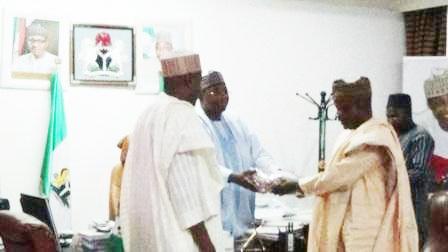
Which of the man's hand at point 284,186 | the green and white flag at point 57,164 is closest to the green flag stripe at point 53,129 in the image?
the green and white flag at point 57,164

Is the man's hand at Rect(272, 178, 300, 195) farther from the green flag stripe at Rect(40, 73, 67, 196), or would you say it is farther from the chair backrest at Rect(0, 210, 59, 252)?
the chair backrest at Rect(0, 210, 59, 252)

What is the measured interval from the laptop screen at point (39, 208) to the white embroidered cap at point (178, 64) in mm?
804

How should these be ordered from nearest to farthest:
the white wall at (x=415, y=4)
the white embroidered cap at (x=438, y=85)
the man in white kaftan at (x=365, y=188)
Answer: the man in white kaftan at (x=365, y=188)
the white embroidered cap at (x=438, y=85)
the white wall at (x=415, y=4)

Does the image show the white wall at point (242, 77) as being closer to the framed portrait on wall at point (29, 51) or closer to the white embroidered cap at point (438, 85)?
the framed portrait on wall at point (29, 51)

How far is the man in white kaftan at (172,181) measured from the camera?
243 centimetres

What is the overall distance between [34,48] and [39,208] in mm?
1787

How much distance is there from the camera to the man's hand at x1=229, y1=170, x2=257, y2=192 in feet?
11.6

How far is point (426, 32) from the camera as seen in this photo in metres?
5.55

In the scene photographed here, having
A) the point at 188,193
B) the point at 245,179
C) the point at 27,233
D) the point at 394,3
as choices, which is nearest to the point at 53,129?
the point at 245,179

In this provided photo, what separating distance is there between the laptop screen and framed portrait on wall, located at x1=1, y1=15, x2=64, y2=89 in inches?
57.8

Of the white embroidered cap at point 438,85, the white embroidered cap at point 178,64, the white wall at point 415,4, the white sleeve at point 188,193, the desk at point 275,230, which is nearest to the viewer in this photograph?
the white sleeve at point 188,193

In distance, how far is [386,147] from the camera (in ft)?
9.82

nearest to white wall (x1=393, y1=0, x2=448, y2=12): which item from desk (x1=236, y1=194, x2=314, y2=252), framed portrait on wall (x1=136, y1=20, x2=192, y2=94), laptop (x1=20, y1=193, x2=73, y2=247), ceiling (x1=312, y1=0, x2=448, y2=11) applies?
ceiling (x1=312, y1=0, x2=448, y2=11)

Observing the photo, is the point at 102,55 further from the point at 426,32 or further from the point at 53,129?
the point at 426,32
